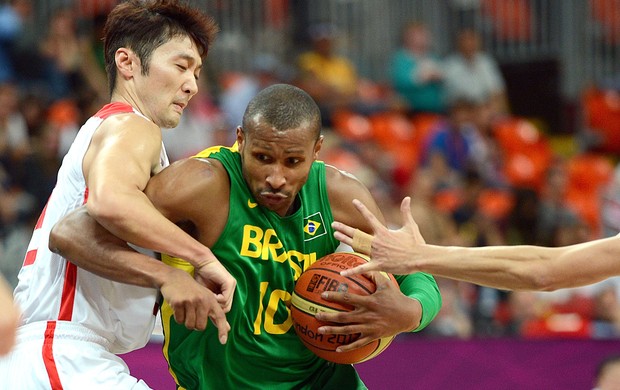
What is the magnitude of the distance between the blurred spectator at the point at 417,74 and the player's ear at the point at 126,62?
906 cm

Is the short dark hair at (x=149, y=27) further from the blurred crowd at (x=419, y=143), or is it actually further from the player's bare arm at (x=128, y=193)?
the blurred crowd at (x=419, y=143)

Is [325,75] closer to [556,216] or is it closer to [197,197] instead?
[556,216]

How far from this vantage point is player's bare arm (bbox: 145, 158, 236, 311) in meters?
3.87

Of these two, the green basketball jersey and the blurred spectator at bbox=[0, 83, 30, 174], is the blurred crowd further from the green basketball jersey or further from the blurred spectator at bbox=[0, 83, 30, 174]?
the green basketball jersey

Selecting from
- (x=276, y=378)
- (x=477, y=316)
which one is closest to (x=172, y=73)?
(x=276, y=378)

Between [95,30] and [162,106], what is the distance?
7426mm

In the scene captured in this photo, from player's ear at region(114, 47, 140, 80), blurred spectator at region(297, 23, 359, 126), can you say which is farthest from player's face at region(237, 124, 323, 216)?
blurred spectator at region(297, 23, 359, 126)

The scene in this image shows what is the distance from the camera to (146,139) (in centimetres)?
386

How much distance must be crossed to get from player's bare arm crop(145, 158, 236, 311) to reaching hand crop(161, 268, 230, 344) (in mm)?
70

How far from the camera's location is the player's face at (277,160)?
156 inches

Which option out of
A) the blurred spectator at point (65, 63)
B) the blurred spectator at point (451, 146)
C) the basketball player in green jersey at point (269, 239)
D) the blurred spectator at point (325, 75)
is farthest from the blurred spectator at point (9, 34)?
the basketball player in green jersey at point (269, 239)

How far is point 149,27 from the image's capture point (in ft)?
14.0

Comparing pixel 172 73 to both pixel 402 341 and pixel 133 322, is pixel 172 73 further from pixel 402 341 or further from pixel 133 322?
pixel 402 341

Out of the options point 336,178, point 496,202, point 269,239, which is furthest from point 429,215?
point 269,239
